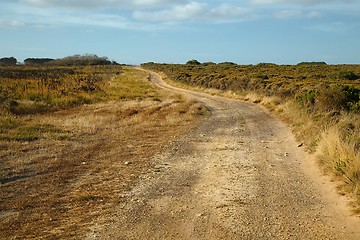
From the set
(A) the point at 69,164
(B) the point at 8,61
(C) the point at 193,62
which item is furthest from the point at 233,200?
(B) the point at 8,61

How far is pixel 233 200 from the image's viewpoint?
22.1 ft

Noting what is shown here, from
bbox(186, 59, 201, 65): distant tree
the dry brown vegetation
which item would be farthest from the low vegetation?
bbox(186, 59, 201, 65): distant tree

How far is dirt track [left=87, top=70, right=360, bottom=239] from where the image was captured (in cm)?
550

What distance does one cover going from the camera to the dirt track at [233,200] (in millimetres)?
5496

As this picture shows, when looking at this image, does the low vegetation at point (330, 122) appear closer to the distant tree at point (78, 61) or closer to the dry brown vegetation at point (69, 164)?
the dry brown vegetation at point (69, 164)

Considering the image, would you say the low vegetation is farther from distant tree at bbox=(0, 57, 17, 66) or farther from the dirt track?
distant tree at bbox=(0, 57, 17, 66)

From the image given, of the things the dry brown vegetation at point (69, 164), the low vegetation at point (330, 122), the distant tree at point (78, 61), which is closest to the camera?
the dry brown vegetation at point (69, 164)

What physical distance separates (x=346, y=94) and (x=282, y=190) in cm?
1100

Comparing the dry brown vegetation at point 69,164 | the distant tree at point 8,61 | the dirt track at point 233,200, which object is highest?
the distant tree at point 8,61

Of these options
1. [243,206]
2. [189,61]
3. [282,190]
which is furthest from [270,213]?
[189,61]

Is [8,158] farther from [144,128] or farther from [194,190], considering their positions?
[144,128]

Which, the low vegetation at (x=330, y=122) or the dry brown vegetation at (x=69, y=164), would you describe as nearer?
the dry brown vegetation at (x=69, y=164)

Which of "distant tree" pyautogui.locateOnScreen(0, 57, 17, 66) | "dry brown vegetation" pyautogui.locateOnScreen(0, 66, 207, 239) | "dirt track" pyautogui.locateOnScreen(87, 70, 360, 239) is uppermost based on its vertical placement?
"distant tree" pyautogui.locateOnScreen(0, 57, 17, 66)

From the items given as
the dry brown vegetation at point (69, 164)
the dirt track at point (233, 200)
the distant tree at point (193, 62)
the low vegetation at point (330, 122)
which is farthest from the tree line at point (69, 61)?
the dirt track at point (233, 200)
